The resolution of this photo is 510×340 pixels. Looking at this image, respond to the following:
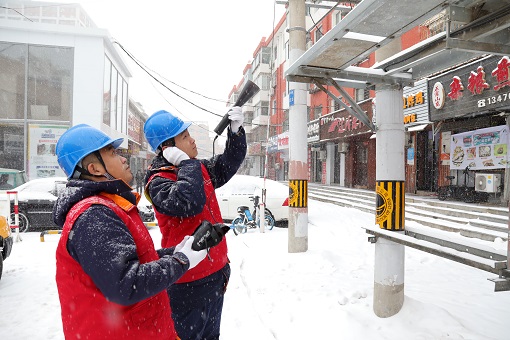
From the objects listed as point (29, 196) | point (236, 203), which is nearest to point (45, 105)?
point (29, 196)

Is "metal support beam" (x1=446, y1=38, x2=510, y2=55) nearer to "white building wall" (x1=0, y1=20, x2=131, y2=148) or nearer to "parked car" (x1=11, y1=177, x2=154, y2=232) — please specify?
"parked car" (x1=11, y1=177, x2=154, y2=232)

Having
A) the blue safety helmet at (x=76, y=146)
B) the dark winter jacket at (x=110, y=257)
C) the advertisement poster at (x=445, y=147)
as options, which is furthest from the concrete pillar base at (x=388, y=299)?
the advertisement poster at (x=445, y=147)

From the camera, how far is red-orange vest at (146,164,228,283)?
219 cm

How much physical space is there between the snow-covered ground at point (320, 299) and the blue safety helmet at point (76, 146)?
262 cm

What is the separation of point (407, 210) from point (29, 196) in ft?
35.8

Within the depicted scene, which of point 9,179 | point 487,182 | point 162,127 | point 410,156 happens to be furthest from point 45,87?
point 487,182

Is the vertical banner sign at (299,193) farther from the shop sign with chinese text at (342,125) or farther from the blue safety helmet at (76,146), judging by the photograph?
the shop sign with chinese text at (342,125)

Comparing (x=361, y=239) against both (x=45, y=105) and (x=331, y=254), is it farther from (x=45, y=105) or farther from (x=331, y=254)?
(x=45, y=105)

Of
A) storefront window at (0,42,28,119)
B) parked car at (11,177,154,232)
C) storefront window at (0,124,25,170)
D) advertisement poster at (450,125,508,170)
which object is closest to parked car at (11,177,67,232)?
parked car at (11,177,154,232)

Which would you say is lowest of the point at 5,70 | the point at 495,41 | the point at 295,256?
the point at 295,256

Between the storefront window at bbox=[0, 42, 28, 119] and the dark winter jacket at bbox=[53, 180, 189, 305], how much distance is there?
17.1 metres

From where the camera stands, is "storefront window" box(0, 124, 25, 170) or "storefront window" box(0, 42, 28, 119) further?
"storefront window" box(0, 42, 28, 119)

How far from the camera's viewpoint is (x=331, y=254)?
20.3 ft

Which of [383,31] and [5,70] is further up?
[5,70]
